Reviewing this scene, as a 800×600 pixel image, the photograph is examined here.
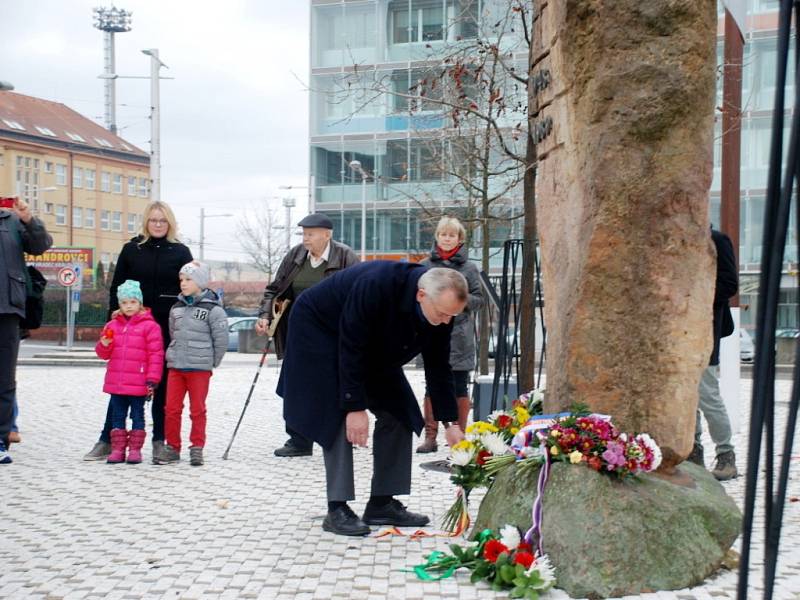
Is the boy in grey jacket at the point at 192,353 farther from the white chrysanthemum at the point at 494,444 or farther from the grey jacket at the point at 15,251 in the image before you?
the white chrysanthemum at the point at 494,444

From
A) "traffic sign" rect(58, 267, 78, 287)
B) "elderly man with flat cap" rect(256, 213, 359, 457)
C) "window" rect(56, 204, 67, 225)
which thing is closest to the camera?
"elderly man with flat cap" rect(256, 213, 359, 457)

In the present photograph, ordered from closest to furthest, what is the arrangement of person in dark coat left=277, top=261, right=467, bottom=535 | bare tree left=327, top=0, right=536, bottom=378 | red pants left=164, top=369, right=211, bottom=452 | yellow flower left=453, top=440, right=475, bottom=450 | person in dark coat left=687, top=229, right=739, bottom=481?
1. person in dark coat left=277, top=261, right=467, bottom=535
2. yellow flower left=453, top=440, right=475, bottom=450
3. person in dark coat left=687, top=229, right=739, bottom=481
4. red pants left=164, top=369, right=211, bottom=452
5. bare tree left=327, top=0, right=536, bottom=378

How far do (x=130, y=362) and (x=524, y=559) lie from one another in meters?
4.56

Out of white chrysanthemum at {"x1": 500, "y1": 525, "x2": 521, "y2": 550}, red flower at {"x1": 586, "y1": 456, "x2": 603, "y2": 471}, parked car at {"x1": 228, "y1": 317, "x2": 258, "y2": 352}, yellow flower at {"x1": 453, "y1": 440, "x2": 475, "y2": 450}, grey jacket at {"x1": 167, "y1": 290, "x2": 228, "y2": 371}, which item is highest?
grey jacket at {"x1": 167, "y1": 290, "x2": 228, "y2": 371}

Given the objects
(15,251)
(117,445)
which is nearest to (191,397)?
(117,445)

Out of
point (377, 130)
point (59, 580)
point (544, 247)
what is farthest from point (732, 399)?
point (377, 130)

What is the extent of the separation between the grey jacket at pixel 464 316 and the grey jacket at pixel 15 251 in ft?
10.7

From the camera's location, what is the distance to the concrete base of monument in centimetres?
471

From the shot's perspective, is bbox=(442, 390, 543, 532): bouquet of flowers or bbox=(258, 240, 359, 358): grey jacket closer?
bbox=(442, 390, 543, 532): bouquet of flowers

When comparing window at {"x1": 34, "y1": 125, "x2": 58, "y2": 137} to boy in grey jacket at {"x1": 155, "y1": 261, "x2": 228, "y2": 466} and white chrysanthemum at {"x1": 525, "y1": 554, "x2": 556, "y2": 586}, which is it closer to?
boy in grey jacket at {"x1": 155, "y1": 261, "x2": 228, "y2": 466}

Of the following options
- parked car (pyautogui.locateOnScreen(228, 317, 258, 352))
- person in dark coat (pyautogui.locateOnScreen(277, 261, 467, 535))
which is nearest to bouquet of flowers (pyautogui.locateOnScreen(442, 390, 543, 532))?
person in dark coat (pyautogui.locateOnScreen(277, 261, 467, 535))

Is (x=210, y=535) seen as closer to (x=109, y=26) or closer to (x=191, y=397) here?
(x=191, y=397)

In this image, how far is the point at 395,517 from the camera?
6180 mm

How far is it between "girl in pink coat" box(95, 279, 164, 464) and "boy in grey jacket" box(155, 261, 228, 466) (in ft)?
0.50
